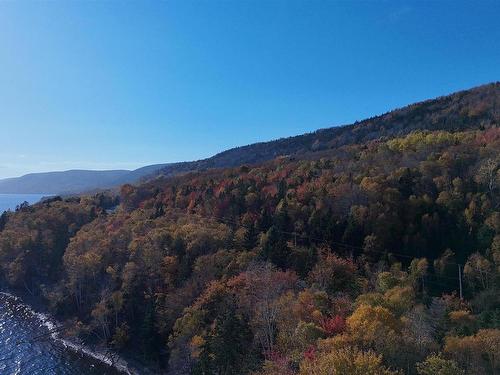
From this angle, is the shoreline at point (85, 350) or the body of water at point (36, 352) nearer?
the body of water at point (36, 352)

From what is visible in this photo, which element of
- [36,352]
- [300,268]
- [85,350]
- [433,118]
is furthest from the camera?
[433,118]

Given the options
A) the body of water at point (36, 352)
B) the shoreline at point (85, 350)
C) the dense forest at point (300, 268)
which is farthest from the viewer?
the shoreline at point (85, 350)

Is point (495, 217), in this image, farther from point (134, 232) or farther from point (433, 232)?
point (134, 232)

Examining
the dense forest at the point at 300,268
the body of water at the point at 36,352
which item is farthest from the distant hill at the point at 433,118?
the body of water at the point at 36,352

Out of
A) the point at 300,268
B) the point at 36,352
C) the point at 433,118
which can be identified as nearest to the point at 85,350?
the point at 36,352

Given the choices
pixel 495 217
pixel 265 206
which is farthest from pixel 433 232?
pixel 265 206

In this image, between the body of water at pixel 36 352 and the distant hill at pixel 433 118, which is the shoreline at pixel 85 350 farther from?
the distant hill at pixel 433 118

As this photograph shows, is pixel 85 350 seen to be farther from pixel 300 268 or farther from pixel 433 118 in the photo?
pixel 433 118
